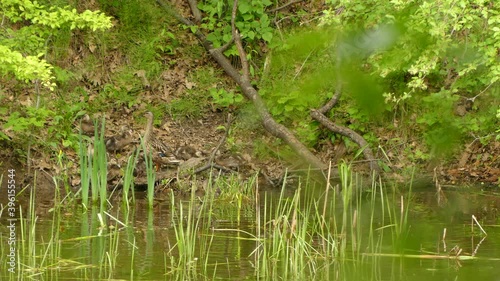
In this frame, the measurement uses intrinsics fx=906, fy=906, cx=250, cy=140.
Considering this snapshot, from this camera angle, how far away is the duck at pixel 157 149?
446 inches

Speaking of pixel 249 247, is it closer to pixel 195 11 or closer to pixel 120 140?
pixel 120 140

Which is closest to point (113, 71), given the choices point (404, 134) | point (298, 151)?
point (298, 151)

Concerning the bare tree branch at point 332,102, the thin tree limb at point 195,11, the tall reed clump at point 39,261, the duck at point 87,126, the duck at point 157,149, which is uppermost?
the thin tree limb at point 195,11

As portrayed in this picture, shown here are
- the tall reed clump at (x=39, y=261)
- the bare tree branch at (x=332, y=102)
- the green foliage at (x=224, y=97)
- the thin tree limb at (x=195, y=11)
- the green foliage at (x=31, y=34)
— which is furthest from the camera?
the thin tree limb at (x=195, y=11)

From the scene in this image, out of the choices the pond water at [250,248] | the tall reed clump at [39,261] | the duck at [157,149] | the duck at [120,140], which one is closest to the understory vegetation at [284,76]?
the duck at [120,140]

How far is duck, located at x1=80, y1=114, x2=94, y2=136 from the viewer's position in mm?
11703

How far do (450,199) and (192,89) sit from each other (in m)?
4.51

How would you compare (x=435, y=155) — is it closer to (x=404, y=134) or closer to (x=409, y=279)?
(x=404, y=134)

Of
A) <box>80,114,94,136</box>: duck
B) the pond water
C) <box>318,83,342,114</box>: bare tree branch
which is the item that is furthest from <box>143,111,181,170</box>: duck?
the pond water

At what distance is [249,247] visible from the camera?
7.23 meters

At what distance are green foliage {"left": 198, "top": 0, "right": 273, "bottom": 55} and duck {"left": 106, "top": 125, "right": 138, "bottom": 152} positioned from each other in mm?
2252

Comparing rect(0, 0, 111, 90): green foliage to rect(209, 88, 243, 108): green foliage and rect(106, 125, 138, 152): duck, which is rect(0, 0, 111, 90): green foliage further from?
rect(209, 88, 243, 108): green foliage

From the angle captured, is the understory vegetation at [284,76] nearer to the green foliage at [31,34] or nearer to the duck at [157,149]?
the green foliage at [31,34]

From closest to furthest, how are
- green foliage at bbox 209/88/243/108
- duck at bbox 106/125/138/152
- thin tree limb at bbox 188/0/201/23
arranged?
duck at bbox 106/125/138/152 → green foliage at bbox 209/88/243/108 → thin tree limb at bbox 188/0/201/23
